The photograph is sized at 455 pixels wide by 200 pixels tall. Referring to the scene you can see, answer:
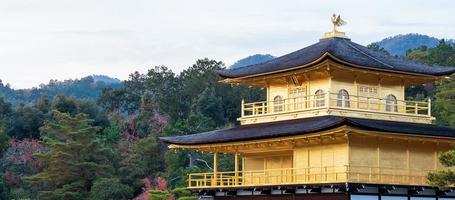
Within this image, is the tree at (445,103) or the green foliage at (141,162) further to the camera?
the green foliage at (141,162)

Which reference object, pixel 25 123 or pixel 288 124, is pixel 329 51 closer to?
pixel 288 124

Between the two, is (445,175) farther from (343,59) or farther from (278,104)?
(278,104)

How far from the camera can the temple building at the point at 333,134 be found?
3666 centimetres

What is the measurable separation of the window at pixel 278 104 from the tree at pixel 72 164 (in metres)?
19.8

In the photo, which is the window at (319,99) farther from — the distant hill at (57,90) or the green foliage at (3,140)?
the distant hill at (57,90)

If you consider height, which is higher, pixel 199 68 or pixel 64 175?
pixel 199 68

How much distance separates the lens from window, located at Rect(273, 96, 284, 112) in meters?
41.9

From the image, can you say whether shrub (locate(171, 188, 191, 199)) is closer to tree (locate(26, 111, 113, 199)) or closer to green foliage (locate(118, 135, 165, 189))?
tree (locate(26, 111, 113, 199))

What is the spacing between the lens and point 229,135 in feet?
133

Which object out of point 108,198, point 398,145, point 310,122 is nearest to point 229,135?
point 310,122

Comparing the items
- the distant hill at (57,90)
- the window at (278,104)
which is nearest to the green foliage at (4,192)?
the window at (278,104)

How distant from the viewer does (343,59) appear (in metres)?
37.9

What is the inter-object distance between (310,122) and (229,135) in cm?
426

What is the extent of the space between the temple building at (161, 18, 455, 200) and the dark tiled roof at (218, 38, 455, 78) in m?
0.06
